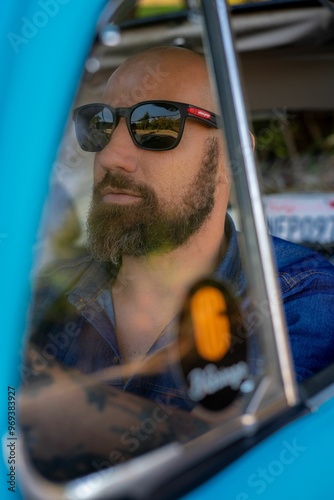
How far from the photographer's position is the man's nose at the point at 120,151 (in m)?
1.56

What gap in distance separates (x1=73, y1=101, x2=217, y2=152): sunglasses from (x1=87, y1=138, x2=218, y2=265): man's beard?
80 mm

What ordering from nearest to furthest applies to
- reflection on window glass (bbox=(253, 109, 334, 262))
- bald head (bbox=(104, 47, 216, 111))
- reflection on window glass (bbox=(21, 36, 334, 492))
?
1. reflection on window glass (bbox=(21, 36, 334, 492))
2. bald head (bbox=(104, 47, 216, 111))
3. reflection on window glass (bbox=(253, 109, 334, 262))

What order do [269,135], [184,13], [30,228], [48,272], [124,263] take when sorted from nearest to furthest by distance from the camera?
[30,228] < [48,272] < [124,263] < [184,13] < [269,135]

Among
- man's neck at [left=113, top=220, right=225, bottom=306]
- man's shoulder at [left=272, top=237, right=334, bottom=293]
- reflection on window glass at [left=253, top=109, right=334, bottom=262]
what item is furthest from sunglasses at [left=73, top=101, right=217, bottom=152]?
reflection on window glass at [left=253, top=109, right=334, bottom=262]

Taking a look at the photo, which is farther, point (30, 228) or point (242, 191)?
point (242, 191)

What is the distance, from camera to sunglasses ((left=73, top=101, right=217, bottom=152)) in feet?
5.03

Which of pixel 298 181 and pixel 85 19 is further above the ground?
pixel 85 19

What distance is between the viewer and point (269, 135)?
3.73 meters

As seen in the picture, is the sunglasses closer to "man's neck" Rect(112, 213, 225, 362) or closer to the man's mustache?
the man's mustache

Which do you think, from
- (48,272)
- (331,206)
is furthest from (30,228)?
(331,206)

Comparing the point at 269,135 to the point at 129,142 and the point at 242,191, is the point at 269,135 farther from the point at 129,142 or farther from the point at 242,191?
the point at 242,191

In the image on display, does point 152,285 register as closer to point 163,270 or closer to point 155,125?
point 163,270

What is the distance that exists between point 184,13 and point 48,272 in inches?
87.6

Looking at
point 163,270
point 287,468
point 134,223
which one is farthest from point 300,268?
point 287,468
